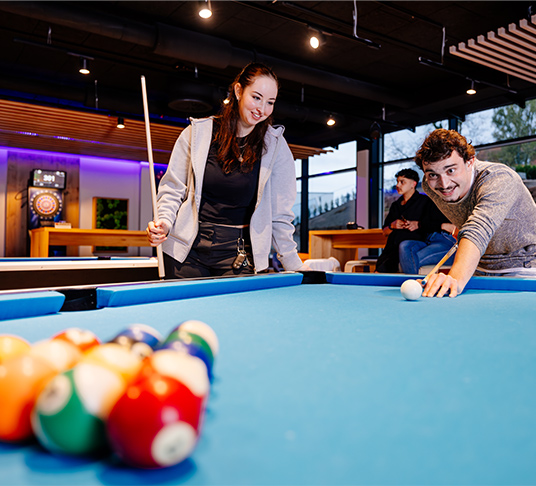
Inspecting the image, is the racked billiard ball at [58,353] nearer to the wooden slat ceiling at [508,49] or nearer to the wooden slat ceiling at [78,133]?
the wooden slat ceiling at [508,49]

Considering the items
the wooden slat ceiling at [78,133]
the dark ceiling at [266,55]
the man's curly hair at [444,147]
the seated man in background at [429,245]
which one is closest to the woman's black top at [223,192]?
the man's curly hair at [444,147]

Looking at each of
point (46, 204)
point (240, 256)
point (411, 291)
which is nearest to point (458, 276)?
point (411, 291)

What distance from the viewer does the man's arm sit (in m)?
1.72

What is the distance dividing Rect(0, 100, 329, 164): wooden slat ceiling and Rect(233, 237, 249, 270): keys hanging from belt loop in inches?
228

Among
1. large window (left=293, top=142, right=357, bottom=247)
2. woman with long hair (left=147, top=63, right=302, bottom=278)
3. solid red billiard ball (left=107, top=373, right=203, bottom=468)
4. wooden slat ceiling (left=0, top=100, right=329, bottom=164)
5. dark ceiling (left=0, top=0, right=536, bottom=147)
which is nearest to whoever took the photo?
solid red billiard ball (left=107, top=373, right=203, bottom=468)

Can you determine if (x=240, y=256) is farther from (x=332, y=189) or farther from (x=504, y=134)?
(x=332, y=189)

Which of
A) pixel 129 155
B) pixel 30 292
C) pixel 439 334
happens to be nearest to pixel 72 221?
pixel 129 155

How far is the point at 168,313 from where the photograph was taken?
4.18 feet

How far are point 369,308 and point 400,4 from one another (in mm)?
5009

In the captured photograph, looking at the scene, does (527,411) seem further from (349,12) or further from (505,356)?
(349,12)

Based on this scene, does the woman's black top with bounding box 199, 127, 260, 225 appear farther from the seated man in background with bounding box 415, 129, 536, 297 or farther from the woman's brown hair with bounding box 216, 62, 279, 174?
the seated man in background with bounding box 415, 129, 536, 297

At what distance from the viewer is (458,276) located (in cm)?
182

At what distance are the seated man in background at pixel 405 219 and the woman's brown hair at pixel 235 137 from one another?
9.71 ft

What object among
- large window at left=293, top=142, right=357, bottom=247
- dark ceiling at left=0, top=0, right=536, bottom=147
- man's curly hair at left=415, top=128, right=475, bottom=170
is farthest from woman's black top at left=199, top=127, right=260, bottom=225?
large window at left=293, top=142, right=357, bottom=247
